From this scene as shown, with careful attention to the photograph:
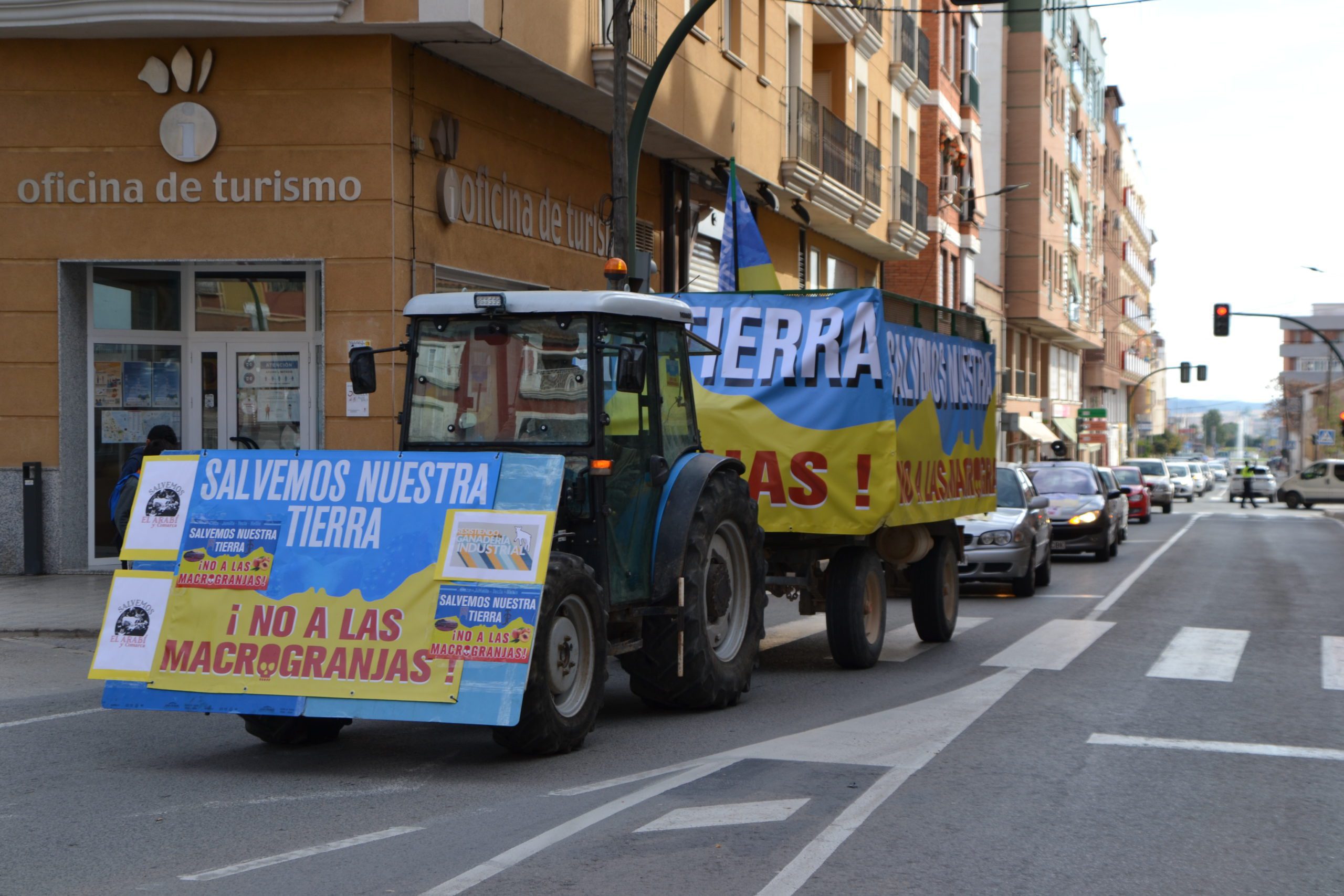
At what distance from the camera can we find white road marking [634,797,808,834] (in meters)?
6.46

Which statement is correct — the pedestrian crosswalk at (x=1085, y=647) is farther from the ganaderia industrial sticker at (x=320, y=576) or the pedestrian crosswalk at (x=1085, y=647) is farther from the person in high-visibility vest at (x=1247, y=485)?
the person in high-visibility vest at (x=1247, y=485)

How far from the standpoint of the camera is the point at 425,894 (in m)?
5.43

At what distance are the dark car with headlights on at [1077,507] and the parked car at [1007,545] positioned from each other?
497 centimetres

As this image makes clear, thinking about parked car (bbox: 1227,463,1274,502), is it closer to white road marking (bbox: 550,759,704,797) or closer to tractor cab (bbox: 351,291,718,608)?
tractor cab (bbox: 351,291,718,608)

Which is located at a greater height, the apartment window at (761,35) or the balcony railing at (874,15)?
the balcony railing at (874,15)

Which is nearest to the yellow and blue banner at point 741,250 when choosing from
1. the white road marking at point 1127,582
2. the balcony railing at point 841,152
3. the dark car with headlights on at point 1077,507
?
the white road marking at point 1127,582

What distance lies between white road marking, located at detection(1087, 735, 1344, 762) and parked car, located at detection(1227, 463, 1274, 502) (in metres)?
55.0

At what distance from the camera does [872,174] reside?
1320 inches

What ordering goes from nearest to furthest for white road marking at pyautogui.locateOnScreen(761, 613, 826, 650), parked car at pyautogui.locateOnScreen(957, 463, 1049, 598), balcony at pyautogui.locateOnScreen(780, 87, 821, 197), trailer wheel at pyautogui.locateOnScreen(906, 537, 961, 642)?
trailer wheel at pyautogui.locateOnScreen(906, 537, 961, 642), white road marking at pyautogui.locateOnScreen(761, 613, 826, 650), parked car at pyautogui.locateOnScreen(957, 463, 1049, 598), balcony at pyautogui.locateOnScreen(780, 87, 821, 197)

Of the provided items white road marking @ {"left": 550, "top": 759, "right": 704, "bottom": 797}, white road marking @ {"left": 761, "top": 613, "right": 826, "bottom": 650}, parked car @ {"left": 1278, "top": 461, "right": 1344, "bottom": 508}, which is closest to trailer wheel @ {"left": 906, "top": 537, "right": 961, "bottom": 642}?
white road marking @ {"left": 761, "top": 613, "right": 826, "bottom": 650}

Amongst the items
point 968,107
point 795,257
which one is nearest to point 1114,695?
point 795,257

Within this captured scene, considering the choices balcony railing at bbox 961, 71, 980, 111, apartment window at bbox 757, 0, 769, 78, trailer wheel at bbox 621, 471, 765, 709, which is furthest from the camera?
balcony railing at bbox 961, 71, 980, 111

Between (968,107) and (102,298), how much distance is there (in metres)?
35.3

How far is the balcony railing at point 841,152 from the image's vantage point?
97.6 feet
